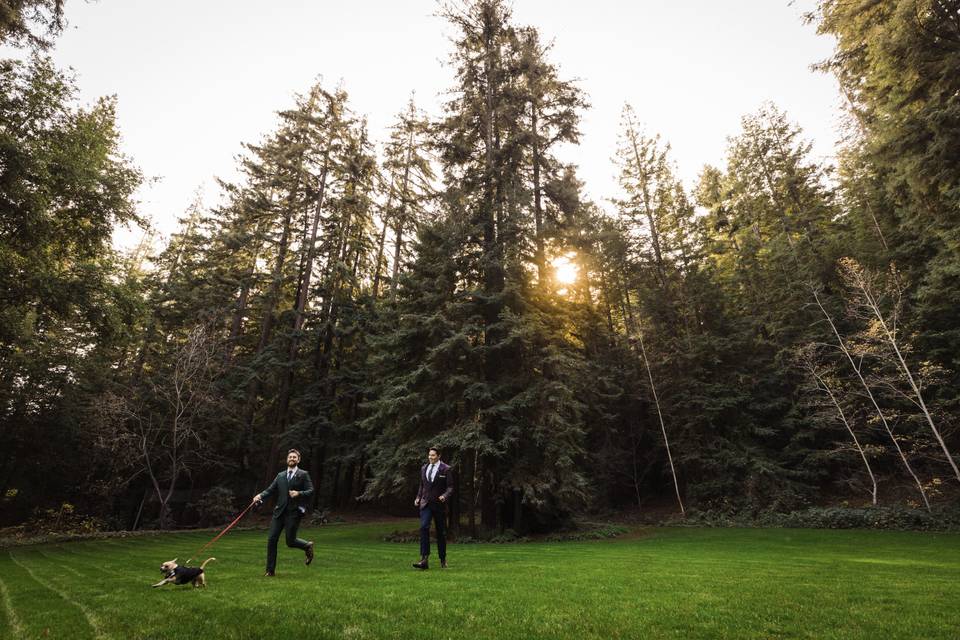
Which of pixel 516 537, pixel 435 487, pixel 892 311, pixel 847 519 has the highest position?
pixel 892 311

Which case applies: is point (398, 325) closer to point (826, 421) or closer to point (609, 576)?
point (609, 576)

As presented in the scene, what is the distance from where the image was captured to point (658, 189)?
90.0 feet

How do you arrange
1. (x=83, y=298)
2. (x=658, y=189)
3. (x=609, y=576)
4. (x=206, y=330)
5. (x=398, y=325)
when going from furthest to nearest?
1. (x=658, y=189)
2. (x=206, y=330)
3. (x=398, y=325)
4. (x=83, y=298)
5. (x=609, y=576)

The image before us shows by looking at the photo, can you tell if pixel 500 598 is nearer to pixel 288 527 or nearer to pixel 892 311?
pixel 288 527

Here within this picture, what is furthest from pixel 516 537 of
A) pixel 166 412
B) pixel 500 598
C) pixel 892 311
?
pixel 166 412

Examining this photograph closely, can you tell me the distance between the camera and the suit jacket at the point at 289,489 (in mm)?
6953

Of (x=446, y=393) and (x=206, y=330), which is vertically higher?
(x=206, y=330)

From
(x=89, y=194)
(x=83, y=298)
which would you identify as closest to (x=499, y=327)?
(x=83, y=298)

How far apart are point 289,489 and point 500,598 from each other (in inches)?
158

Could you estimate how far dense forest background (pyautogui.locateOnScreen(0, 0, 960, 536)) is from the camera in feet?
44.7

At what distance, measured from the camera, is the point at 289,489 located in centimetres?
708

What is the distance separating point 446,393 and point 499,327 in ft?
9.88

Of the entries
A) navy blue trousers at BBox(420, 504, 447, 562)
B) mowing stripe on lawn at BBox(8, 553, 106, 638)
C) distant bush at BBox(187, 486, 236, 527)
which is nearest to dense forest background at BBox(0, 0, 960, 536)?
distant bush at BBox(187, 486, 236, 527)

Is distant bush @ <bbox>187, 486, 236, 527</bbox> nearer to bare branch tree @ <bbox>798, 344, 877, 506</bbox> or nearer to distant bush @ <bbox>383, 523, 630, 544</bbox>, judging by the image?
distant bush @ <bbox>383, 523, 630, 544</bbox>
